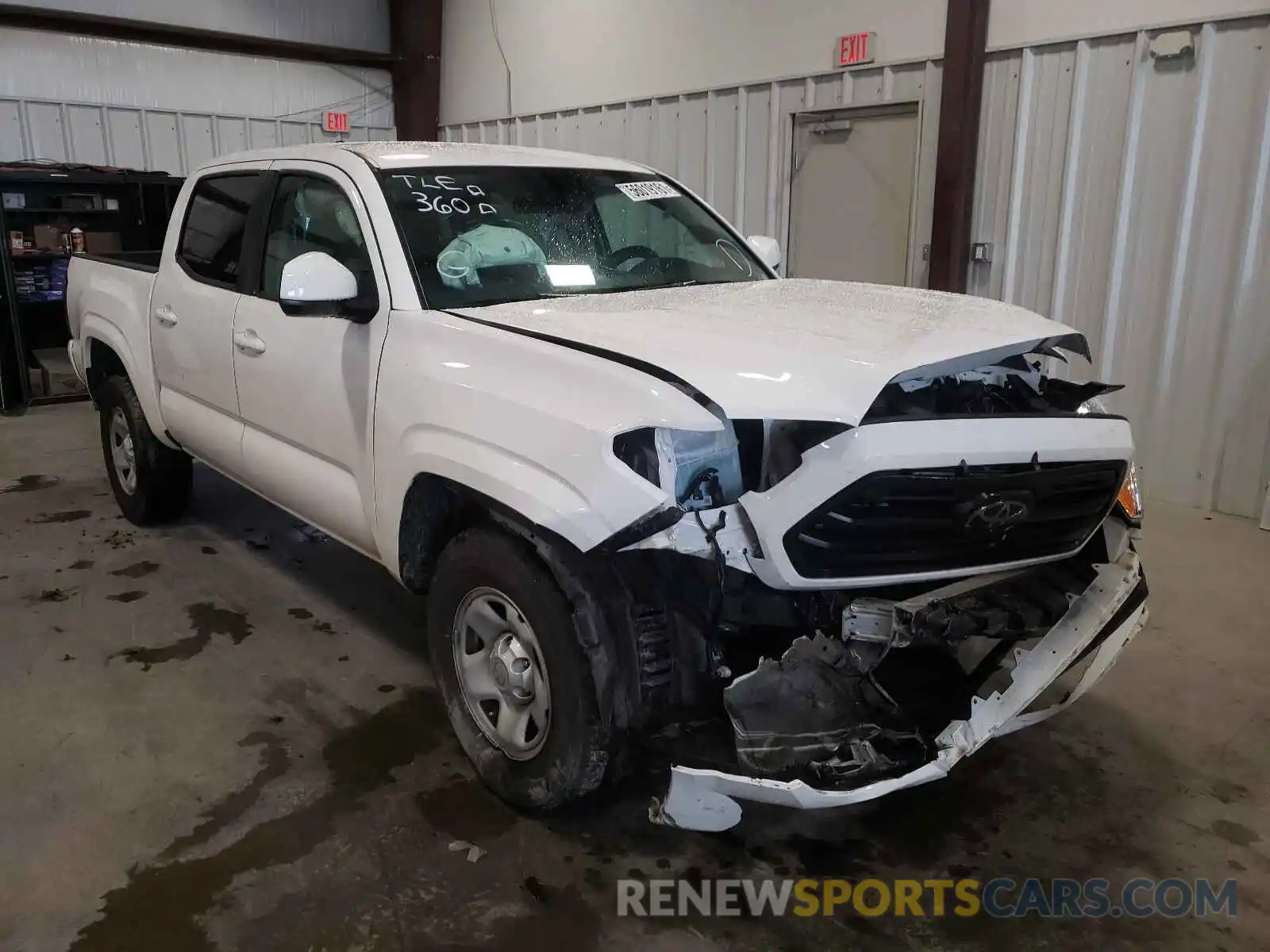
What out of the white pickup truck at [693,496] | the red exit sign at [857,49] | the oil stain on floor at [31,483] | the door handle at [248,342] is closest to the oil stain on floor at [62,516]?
the oil stain on floor at [31,483]

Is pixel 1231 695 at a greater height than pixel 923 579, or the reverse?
pixel 923 579

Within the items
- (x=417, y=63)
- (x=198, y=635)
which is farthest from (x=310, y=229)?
(x=417, y=63)

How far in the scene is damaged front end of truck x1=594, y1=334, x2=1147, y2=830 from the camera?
2027mm

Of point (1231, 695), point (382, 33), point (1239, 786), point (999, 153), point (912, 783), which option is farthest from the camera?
point (382, 33)

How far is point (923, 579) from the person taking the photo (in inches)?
85.3

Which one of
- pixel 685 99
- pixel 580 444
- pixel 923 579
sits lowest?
pixel 923 579

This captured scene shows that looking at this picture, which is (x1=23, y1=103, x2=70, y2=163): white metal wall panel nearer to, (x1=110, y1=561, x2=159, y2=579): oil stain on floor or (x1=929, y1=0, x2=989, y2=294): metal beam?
(x1=110, y1=561, x2=159, y2=579): oil stain on floor

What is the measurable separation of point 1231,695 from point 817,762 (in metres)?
2.12

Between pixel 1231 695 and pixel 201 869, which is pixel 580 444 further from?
pixel 1231 695

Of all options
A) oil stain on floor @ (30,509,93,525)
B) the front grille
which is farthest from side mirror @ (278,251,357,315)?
oil stain on floor @ (30,509,93,525)

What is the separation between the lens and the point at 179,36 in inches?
420

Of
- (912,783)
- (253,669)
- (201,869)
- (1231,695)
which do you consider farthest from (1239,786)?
(253,669)

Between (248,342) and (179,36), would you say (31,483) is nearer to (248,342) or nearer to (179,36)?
(248,342)

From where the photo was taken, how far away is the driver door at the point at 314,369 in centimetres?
289
